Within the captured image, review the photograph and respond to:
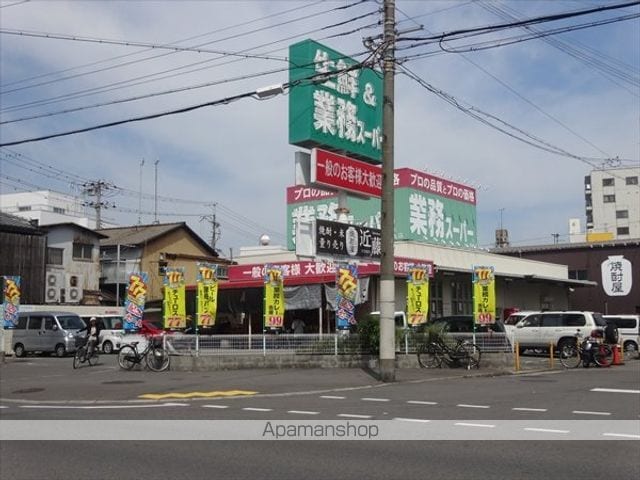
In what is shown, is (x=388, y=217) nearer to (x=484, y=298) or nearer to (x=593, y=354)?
(x=484, y=298)

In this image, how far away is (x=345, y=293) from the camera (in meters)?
20.7

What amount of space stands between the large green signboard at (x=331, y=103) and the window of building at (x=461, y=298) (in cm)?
1392

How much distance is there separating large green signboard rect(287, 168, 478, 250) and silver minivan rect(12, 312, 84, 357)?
11.7 m

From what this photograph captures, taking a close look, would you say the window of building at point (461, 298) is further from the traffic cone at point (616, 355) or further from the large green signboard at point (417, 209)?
the traffic cone at point (616, 355)

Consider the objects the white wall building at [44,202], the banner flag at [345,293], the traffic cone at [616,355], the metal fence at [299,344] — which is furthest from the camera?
the white wall building at [44,202]

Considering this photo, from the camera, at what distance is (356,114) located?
2023cm

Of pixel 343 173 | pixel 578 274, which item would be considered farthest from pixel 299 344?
pixel 578 274

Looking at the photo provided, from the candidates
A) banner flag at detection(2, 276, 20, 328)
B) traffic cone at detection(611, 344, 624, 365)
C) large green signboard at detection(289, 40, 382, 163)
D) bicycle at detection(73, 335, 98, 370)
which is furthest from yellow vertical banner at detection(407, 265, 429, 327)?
banner flag at detection(2, 276, 20, 328)

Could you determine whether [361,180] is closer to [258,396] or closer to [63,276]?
[258,396]

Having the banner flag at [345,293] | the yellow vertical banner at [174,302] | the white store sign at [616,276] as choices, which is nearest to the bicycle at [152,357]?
the yellow vertical banner at [174,302]

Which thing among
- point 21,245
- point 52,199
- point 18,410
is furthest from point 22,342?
point 52,199

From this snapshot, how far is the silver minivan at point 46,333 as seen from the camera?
30797 millimetres

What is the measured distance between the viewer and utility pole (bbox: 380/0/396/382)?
1617 cm
